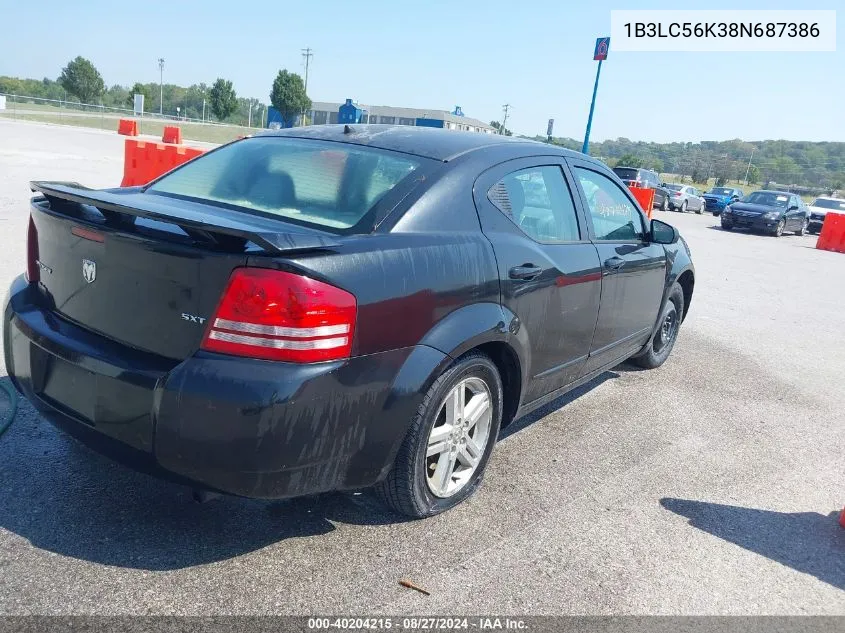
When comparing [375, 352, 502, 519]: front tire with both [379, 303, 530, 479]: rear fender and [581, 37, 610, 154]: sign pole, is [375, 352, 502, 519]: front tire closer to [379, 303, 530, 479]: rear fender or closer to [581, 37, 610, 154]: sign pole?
[379, 303, 530, 479]: rear fender

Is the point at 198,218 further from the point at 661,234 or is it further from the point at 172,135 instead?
the point at 172,135

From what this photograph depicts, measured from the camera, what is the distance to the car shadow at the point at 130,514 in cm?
277

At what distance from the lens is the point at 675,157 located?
67062 mm

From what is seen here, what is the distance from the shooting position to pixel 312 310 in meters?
2.46

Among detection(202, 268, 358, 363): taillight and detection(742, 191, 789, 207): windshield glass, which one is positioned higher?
detection(742, 191, 789, 207): windshield glass

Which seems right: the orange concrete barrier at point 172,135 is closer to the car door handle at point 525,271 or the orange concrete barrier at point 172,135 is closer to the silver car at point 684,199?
the silver car at point 684,199

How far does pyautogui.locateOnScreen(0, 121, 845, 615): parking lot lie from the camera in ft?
8.63

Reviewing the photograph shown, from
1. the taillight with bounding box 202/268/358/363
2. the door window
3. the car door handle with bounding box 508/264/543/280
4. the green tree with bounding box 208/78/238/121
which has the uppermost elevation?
the green tree with bounding box 208/78/238/121

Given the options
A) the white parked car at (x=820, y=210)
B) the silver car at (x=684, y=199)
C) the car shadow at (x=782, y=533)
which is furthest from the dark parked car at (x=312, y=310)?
the silver car at (x=684, y=199)

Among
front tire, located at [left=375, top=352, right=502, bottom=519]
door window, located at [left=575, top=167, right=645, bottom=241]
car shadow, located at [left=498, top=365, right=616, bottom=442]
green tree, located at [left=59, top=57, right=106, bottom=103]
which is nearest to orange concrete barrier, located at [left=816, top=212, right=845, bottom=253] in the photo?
car shadow, located at [left=498, top=365, right=616, bottom=442]

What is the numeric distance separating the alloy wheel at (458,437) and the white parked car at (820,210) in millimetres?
28760

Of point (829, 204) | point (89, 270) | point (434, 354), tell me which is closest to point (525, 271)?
point (434, 354)

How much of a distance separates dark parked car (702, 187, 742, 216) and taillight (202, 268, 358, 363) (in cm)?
3386

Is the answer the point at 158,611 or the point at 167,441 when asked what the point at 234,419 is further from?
the point at 158,611
